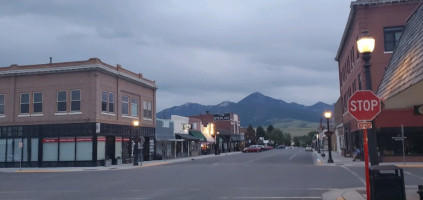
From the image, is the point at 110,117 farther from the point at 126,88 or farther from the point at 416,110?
the point at 416,110

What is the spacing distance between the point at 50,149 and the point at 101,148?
5.00 meters

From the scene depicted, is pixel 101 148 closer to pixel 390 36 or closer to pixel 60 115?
pixel 60 115

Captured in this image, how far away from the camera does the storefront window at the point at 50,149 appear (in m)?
41.3

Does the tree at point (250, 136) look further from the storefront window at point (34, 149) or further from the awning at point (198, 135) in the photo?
the storefront window at point (34, 149)

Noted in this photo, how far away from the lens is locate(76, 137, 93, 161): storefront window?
4041 centimetres

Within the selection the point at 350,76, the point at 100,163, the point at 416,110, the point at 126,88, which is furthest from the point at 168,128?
the point at 416,110

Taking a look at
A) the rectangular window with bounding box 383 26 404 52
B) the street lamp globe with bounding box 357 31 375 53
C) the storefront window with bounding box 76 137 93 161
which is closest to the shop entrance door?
the storefront window with bounding box 76 137 93 161

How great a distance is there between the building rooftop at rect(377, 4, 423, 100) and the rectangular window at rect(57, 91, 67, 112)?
1374 inches

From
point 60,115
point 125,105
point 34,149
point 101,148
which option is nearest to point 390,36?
point 125,105

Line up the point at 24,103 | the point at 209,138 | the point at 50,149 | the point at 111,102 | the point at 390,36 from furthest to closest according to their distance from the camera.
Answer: the point at 209,138
the point at 111,102
the point at 24,103
the point at 50,149
the point at 390,36

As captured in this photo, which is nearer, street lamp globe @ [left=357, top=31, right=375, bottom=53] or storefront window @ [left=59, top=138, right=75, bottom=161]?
street lamp globe @ [left=357, top=31, right=375, bottom=53]

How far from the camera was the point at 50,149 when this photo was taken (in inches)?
1633

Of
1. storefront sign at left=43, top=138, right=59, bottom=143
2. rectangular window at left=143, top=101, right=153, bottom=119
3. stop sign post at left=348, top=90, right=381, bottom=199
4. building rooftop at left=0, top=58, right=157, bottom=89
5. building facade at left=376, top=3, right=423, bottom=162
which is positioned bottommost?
storefront sign at left=43, top=138, right=59, bottom=143

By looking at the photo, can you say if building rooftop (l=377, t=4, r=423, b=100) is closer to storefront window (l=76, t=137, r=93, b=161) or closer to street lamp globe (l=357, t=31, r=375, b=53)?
street lamp globe (l=357, t=31, r=375, b=53)
